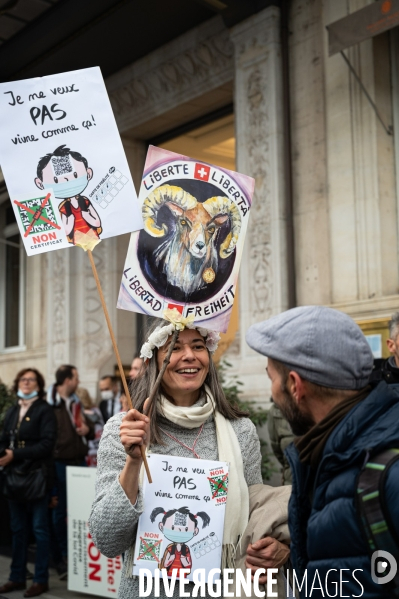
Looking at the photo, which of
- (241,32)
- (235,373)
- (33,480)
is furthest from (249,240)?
(33,480)

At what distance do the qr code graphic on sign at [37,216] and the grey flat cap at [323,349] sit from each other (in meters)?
1.31

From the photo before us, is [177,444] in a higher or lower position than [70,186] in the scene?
lower

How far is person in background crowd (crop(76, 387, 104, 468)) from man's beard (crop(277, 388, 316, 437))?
6558 millimetres

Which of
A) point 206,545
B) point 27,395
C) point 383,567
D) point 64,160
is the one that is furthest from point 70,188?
point 27,395

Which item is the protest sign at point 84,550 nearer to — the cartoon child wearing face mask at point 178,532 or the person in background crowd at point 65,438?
the person in background crowd at point 65,438

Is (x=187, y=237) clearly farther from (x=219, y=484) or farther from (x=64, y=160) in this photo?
(x=219, y=484)

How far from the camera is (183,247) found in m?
2.85

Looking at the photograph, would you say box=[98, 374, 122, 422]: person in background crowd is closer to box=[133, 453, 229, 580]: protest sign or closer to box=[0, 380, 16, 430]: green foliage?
box=[0, 380, 16, 430]: green foliage

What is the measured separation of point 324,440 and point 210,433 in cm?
108

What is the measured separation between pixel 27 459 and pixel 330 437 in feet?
17.9

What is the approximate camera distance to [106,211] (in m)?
2.82

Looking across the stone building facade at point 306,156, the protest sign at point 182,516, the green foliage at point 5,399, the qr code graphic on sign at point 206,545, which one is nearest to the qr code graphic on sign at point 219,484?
the protest sign at point 182,516

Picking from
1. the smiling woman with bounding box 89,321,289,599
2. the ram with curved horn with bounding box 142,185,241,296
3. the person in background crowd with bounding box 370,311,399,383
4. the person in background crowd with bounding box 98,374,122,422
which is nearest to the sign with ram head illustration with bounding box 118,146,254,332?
the ram with curved horn with bounding box 142,185,241,296

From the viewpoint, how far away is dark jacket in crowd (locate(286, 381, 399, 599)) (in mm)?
1600
